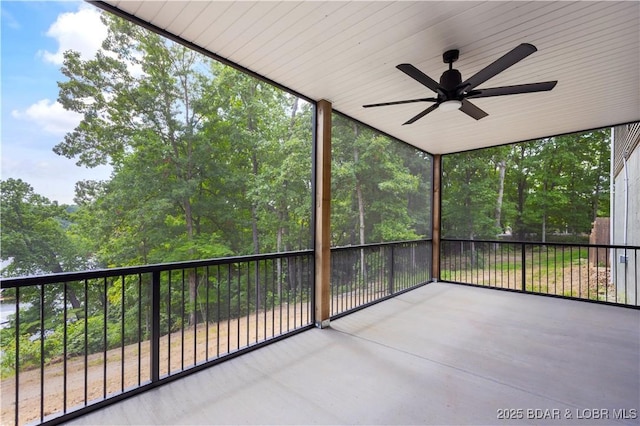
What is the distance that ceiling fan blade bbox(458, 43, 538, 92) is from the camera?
1.72 m

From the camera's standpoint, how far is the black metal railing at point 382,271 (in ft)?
Result: 13.6

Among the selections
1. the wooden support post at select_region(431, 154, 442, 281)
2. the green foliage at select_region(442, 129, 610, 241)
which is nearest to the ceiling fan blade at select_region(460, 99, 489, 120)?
the wooden support post at select_region(431, 154, 442, 281)

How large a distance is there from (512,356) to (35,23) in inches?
393

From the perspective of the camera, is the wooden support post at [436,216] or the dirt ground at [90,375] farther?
the wooden support post at [436,216]

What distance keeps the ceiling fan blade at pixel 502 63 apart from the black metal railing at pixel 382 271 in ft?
7.58

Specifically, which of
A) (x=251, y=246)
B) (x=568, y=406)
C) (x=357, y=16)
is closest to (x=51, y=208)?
(x=251, y=246)

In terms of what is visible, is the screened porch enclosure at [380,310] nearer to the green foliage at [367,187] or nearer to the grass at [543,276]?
the grass at [543,276]

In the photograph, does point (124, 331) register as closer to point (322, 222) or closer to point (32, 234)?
point (322, 222)

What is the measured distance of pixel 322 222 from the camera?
330 centimetres

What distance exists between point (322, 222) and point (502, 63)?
6.98 ft

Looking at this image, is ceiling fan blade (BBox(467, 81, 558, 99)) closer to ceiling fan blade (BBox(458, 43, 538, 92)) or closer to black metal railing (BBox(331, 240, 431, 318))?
Answer: ceiling fan blade (BBox(458, 43, 538, 92))

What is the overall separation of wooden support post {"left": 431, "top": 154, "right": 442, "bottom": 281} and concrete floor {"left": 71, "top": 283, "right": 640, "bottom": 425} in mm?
2124

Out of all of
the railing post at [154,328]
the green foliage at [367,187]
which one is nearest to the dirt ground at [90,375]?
the railing post at [154,328]

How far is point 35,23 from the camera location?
20.0ft
